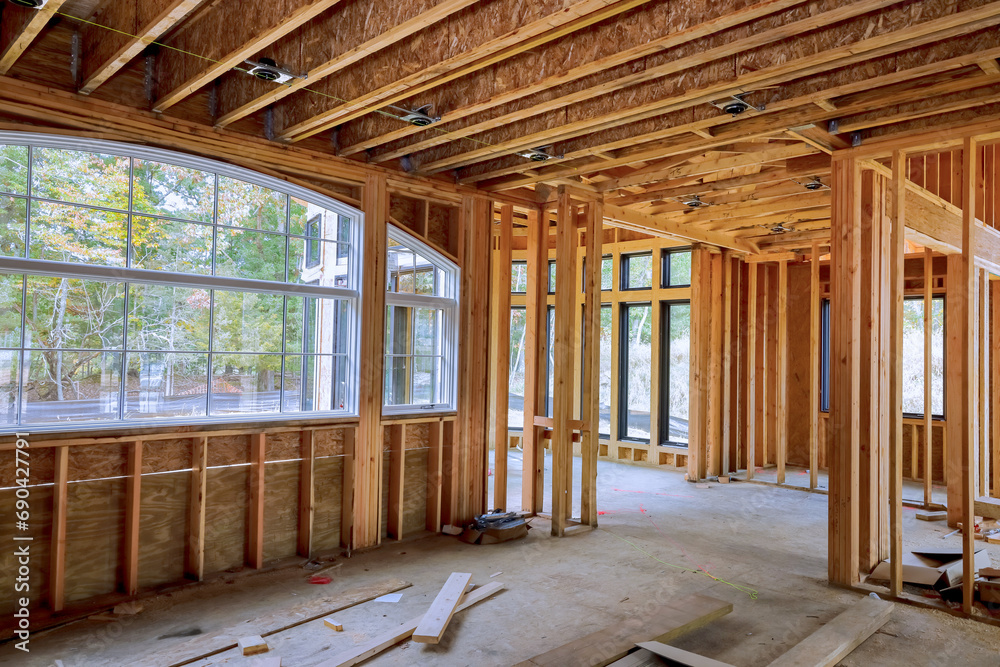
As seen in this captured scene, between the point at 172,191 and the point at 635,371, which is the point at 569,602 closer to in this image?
the point at 172,191

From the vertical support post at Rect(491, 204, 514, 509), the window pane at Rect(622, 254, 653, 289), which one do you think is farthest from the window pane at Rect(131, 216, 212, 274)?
the window pane at Rect(622, 254, 653, 289)

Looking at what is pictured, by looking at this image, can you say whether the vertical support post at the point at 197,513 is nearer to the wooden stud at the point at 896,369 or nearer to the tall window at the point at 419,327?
the tall window at the point at 419,327

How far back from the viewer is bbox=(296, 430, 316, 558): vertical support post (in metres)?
5.19

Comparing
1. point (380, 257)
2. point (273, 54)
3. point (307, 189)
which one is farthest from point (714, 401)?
point (273, 54)

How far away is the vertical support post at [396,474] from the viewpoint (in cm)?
574

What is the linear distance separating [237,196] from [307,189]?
541mm

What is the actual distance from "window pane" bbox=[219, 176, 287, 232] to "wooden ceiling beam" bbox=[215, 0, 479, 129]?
0.88 m

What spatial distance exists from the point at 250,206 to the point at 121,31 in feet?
5.39

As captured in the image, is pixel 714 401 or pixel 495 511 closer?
pixel 495 511

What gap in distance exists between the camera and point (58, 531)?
4.04m

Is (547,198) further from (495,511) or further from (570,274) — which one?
(495,511)

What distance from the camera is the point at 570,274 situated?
6191mm

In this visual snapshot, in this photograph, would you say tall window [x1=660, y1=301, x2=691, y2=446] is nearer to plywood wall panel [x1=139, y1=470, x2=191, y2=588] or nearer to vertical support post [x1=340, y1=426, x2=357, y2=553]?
vertical support post [x1=340, y1=426, x2=357, y2=553]

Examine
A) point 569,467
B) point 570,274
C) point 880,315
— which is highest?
point 570,274
